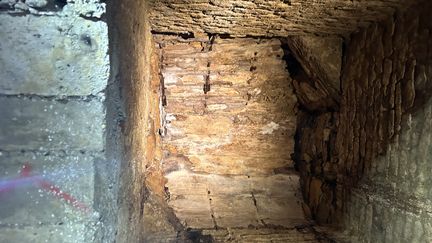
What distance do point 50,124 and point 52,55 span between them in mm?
218

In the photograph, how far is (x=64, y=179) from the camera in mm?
1149

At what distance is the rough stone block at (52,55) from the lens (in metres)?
1.11

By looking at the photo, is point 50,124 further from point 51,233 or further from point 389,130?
point 389,130

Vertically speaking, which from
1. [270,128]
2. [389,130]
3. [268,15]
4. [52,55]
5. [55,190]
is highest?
[268,15]

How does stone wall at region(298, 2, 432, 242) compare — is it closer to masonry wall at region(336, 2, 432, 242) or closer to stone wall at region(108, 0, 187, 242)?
masonry wall at region(336, 2, 432, 242)

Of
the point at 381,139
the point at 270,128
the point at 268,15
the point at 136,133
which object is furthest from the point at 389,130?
the point at 136,133

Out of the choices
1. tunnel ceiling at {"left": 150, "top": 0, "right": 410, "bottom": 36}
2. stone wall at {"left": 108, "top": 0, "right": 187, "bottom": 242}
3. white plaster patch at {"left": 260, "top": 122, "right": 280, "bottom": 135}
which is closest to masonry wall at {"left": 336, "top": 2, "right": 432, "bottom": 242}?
tunnel ceiling at {"left": 150, "top": 0, "right": 410, "bottom": 36}

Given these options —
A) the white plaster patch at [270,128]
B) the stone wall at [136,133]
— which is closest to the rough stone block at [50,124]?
the stone wall at [136,133]

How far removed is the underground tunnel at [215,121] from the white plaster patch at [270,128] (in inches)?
0.8

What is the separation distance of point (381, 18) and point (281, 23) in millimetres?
561

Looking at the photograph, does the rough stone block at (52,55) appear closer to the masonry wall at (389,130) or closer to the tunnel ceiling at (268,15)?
the tunnel ceiling at (268,15)

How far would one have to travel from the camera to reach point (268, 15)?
206 cm

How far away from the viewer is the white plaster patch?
3.04 m

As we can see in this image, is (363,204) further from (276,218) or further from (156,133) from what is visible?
(156,133)
